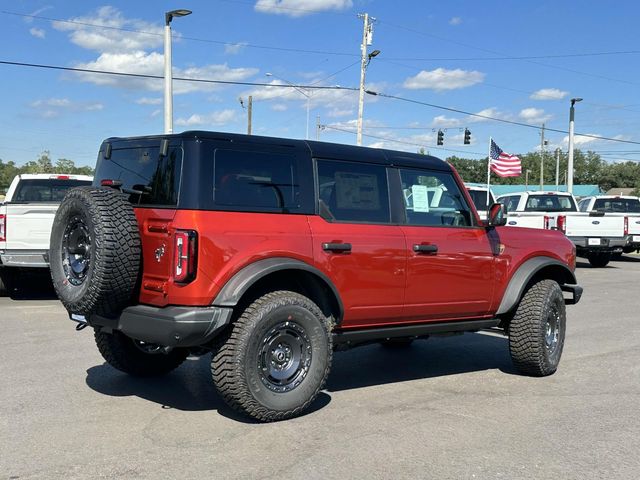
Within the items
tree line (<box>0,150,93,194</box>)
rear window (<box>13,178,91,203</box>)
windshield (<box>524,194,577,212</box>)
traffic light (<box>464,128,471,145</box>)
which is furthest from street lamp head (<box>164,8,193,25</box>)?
tree line (<box>0,150,93,194</box>)

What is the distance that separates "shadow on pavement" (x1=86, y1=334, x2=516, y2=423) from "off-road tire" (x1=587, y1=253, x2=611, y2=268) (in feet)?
42.5

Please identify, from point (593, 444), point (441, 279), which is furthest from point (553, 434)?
point (441, 279)

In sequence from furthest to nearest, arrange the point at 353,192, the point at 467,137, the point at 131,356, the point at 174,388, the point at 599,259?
the point at 467,137 < the point at 599,259 < the point at 131,356 < the point at 174,388 < the point at 353,192

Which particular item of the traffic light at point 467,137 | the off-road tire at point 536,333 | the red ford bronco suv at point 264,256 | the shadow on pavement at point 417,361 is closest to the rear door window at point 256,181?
the red ford bronco suv at point 264,256

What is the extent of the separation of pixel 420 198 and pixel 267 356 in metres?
2.02

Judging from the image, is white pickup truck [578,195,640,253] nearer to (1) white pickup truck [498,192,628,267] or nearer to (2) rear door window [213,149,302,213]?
(1) white pickup truck [498,192,628,267]

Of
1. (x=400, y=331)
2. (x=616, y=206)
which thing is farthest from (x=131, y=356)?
(x=616, y=206)

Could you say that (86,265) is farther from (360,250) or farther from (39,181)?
(39,181)

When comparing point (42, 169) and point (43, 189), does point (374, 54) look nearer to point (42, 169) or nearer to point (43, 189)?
point (43, 189)

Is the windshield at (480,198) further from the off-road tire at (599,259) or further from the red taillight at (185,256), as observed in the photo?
the red taillight at (185,256)

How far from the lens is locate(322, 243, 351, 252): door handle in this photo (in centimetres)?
506

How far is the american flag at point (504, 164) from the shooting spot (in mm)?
27797

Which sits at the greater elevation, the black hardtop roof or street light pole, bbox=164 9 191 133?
street light pole, bbox=164 9 191 133

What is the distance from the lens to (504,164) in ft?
93.0
